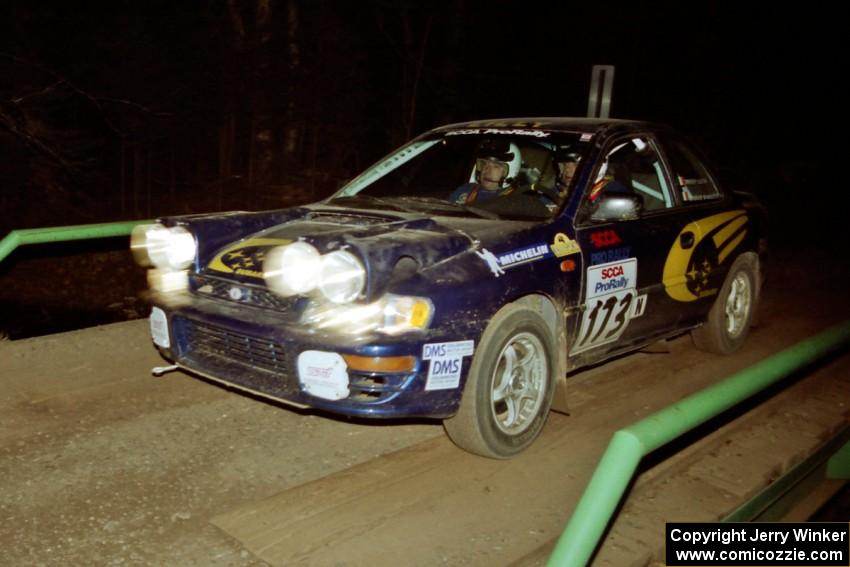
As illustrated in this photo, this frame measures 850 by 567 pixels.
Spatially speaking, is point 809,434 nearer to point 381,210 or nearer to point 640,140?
point 640,140

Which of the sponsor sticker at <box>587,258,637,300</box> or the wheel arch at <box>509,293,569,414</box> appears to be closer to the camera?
the wheel arch at <box>509,293,569,414</box>

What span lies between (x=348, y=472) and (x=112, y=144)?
1082cm

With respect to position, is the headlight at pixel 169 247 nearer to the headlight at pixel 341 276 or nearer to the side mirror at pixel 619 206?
the headlight at pixel 341 276

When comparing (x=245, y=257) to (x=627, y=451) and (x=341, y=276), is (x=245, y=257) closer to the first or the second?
(x=341, y=276)

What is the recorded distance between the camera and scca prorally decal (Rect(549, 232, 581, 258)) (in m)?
4.29

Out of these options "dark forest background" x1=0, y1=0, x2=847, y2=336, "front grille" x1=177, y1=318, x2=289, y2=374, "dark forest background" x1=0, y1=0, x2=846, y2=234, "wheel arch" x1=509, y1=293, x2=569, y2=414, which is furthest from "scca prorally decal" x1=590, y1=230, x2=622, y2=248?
"dark forest background" x1=0, y1=0, x2=846, y2=234

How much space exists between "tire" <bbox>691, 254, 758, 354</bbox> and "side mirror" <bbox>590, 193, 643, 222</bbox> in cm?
183

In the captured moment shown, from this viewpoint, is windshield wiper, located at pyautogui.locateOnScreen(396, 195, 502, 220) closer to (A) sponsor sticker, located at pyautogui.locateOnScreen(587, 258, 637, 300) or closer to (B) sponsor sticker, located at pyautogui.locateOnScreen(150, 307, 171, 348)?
(A) sponsor sticker, located at pyautogui.locateOnScreen(587, 258, 637, 300)

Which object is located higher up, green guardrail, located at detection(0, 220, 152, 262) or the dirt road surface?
green guardrail, located at detection(0, 220, 152, 262)

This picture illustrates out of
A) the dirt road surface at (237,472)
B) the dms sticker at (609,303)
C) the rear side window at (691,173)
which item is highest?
the rear side window at (691,173)

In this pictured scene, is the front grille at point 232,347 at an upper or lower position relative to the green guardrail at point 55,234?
lower

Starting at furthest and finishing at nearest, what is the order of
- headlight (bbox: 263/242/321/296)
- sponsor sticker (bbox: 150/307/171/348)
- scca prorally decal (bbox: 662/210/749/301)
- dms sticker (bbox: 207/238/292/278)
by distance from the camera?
scca prorally decal (bbox: 662/210/749/301) → sponsor sticker (bbox: 150/307/171/348) → dms sticker (bbox: 207/238/292/278) → headlight (bbox: 263/242/321/296)

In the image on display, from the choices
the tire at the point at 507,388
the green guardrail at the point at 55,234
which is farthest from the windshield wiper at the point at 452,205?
the green guardrail at the point at 55,234

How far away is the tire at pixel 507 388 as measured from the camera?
12.6 ft
